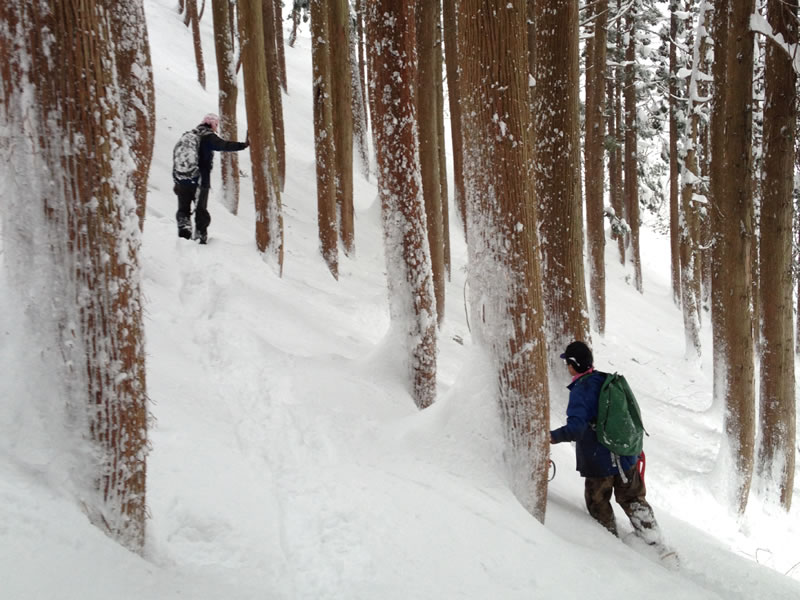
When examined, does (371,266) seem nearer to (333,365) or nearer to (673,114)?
(333,365)

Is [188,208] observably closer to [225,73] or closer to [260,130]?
[260,130]

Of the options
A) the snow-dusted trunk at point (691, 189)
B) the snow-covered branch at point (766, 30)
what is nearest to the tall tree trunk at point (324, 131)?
the snow-dusted trunk at point (691, 189)

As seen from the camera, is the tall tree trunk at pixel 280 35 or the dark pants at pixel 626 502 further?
the tall tree trunk at pixel 280 35

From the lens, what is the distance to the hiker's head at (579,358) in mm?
4426

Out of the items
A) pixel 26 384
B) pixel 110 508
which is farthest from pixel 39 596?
pixel 26 384

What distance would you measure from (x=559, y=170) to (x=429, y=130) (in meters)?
3.44

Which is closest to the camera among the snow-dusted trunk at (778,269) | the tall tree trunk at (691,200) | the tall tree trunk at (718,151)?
the snow-dusted trunk at (778,269)

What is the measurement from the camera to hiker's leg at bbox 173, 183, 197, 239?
827 centimetres

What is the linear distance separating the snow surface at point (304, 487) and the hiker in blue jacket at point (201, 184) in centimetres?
23

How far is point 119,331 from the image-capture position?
2.50 m

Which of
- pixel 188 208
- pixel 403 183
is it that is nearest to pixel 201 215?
pixel 188 208

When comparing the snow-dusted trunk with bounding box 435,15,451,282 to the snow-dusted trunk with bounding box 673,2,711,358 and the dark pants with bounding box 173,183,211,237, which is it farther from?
the dark pants with bounding box 173,183,211,237

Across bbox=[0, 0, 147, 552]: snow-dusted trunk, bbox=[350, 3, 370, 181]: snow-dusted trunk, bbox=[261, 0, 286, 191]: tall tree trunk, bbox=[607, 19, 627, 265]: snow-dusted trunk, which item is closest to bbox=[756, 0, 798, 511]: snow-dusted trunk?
bbox=[0, 0, 147, 552]: snow-dusted trunk

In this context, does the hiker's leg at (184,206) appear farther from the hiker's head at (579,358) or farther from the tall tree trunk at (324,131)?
the hiker's head at (579,358)
